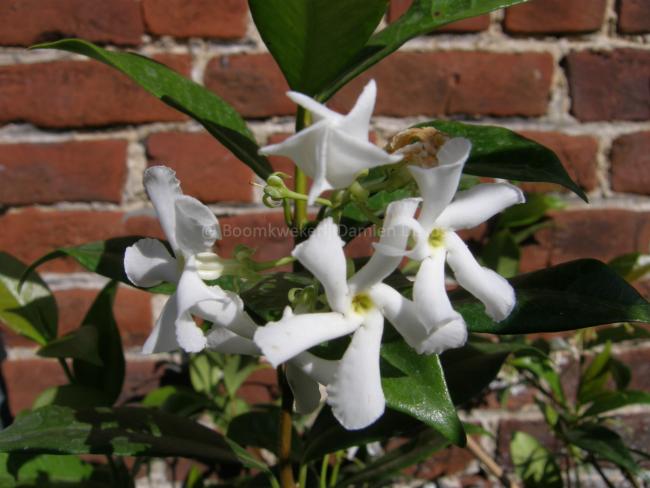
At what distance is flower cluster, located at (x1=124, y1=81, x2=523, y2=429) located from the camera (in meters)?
0.30

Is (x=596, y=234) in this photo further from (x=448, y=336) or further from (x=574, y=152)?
(x=448, y=336)

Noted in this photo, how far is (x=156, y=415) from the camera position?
52 cm

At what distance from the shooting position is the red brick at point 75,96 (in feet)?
2.42

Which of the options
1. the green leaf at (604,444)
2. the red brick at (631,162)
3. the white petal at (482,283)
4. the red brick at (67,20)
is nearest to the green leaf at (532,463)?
the green leaf at (604,444)

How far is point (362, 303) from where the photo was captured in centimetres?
35

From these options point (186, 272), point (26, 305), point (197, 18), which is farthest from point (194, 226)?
Answer: point (197, 18)

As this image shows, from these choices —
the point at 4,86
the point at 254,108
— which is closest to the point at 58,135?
the point at 4,86

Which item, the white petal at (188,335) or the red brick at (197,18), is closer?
the white petal at (188,335)

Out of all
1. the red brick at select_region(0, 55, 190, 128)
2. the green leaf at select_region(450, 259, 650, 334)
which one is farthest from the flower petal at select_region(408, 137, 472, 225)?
the red brick at select_region(0, 55, 190, 128)

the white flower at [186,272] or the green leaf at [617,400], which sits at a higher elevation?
the white flower at [186,272]

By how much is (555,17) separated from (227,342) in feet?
2.13

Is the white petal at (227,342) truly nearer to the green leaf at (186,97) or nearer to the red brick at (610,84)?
the green leaf at (186,97)

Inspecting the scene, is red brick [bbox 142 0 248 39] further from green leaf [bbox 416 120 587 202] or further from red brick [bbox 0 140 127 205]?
green leaf [bbox 416 120 587 202]

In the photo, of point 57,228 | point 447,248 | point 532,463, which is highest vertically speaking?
point 447,248
